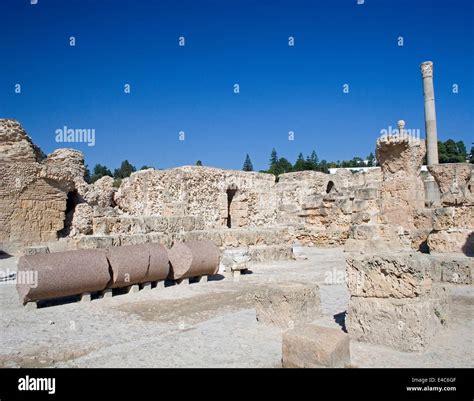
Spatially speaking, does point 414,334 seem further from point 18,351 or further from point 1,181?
point 1,181

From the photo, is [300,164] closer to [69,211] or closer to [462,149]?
[462,149]

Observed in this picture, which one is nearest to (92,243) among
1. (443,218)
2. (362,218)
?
(443,218)

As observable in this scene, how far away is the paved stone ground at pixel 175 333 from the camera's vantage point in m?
3.52

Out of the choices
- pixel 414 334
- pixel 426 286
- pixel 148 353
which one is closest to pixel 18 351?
pixel 148 353

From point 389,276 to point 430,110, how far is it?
21.4 metres

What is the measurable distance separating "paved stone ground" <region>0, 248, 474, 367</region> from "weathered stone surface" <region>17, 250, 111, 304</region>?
0.80 ft

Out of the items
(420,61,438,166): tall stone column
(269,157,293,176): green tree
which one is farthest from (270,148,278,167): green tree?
(420,61,438,166): tall stone column

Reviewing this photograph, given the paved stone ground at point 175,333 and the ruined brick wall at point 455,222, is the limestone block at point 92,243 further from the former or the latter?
the ruined brick wall at point 455,222

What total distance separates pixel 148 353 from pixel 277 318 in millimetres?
1529

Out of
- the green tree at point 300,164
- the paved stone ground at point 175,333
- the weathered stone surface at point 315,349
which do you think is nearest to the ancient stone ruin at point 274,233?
the weathered stone surface at point 315,349

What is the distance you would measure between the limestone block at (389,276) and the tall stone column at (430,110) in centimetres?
2032

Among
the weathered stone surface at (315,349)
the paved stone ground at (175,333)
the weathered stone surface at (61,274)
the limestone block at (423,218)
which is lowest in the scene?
the paved stone ground at (175,333)

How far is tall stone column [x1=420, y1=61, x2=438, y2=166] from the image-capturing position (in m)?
22.1

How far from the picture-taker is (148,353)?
3.70 m
